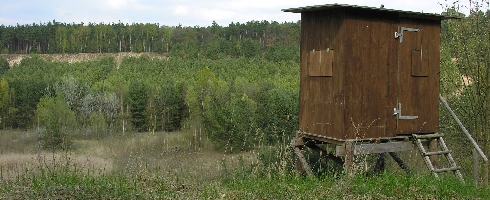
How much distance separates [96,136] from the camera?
49.7 metres

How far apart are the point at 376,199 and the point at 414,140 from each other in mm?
3641

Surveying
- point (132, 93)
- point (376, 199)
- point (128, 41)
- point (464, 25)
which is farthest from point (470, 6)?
point (128, 41)

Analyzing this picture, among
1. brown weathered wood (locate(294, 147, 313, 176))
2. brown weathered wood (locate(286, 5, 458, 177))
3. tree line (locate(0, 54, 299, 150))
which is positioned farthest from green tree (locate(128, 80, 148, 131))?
brown weathered wood (locate(286, 5, 458, 177))

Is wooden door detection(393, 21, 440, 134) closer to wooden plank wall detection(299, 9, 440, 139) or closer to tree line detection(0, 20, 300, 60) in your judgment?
wooden plank wall detection(299, 9, 440, 139)

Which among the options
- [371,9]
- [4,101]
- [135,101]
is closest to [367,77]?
[371,9]

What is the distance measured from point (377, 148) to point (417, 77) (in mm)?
1720

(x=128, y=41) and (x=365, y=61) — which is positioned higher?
(x=128, y=41)

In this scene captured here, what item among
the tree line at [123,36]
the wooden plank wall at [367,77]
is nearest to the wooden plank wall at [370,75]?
the wooden plank wall at [367,77]

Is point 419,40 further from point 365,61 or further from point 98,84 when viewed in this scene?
point 98,84

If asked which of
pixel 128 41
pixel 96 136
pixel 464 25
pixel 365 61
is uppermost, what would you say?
pixel 128 41

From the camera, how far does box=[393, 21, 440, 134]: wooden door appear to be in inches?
352

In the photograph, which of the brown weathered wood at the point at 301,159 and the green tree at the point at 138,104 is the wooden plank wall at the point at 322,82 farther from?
the green tree at the point at 138,104

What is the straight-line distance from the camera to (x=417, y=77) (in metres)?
9.13

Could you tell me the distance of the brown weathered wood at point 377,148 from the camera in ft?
27.6
